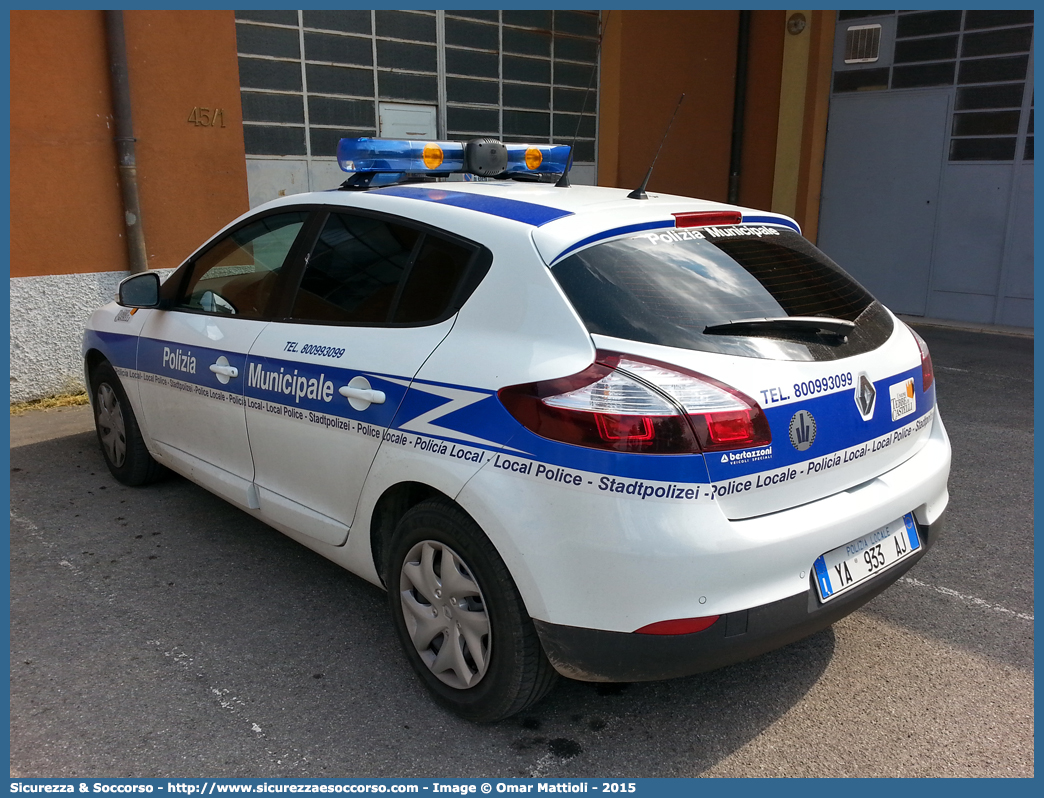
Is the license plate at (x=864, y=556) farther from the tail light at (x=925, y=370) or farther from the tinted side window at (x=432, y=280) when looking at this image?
the tinted side window at (x=432, y=280)

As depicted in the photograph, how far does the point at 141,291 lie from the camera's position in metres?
4.12

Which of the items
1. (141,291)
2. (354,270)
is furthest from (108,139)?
(354,270)

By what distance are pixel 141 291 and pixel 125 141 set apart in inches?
123

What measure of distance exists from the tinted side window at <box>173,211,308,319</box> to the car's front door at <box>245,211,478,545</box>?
214mm

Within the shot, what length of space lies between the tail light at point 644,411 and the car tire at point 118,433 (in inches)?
120

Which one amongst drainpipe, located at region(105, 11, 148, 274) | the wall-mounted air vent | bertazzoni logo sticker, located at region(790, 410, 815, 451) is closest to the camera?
bertazzoni logo sticker, located at region(790, 410, 815, 451)

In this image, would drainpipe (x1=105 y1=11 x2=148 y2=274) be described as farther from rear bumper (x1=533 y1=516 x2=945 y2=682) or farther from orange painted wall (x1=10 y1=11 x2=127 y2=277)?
rear bumper (x1=533 y1=516 x2=945 y2=682)

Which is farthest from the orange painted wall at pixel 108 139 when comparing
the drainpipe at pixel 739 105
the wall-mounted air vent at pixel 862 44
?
the wall-mounted air vent at pixel 862 44

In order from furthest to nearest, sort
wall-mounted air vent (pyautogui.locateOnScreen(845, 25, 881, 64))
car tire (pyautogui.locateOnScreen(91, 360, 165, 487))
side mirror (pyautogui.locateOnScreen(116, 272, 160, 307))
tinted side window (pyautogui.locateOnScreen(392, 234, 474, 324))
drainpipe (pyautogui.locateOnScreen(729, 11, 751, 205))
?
drainpipe (pyautogui.locateOnScreen(729, 11, 751, 205)) < wall-mounted air vent (pyautogui.locateOnScreen(845, 25, 881, 64)) < car tire (pyautogui.locateOnScreen(91, 360, 165, 487)) < side mirror (pyautogui.locateOnScreen(116, 272, 160, 307)) < tinted side window (pyautogui.locateOnScreen(392, 234, 474, 324))

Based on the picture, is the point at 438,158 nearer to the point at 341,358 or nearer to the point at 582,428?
the point at 341,358

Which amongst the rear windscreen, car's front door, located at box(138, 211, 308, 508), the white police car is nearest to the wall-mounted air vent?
the white police car

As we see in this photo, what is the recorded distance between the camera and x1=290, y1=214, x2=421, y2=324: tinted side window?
9.83 ft

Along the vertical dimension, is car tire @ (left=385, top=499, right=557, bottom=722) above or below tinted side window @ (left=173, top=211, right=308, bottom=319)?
below

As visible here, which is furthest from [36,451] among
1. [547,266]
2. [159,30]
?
[547,266]
